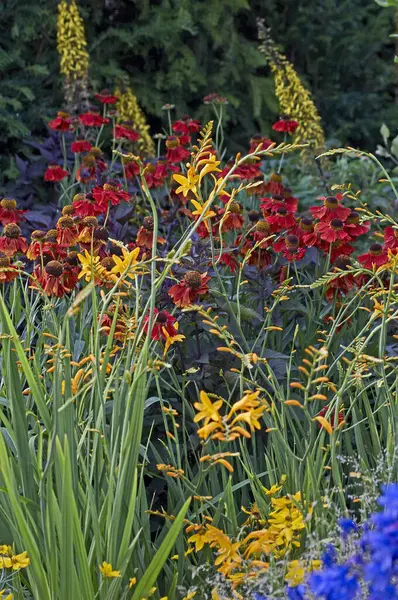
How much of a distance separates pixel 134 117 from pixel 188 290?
2795mm

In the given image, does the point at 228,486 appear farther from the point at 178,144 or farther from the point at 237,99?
the point at 237,99

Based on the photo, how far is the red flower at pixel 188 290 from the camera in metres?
2.12

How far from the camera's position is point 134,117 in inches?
187

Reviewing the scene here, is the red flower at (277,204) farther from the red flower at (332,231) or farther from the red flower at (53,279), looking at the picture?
the red flower at (53,279)

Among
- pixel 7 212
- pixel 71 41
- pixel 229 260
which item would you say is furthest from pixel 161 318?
pixel 71 41

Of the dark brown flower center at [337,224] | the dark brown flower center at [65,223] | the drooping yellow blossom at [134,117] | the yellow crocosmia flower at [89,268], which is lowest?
the drooping yellow blossom at [134,117]

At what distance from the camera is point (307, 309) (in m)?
2.67

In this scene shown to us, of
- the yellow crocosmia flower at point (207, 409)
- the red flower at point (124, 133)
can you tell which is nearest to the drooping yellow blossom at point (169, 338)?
the yellow crocosmia flower at point (207, 409)

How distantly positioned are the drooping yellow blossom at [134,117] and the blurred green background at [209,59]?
0.17 metres

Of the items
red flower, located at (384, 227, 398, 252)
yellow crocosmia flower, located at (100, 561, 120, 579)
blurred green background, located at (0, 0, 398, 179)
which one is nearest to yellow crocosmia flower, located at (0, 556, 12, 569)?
yellow crocosmia flower, located at (100, 561, 120, 579)

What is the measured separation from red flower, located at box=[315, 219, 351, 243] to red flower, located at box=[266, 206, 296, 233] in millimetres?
135

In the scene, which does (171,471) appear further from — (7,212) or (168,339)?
(7,212)

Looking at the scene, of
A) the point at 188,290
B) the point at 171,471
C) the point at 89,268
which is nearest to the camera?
the point at 171,471

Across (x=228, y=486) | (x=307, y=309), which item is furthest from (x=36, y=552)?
(x=307, y=309)
